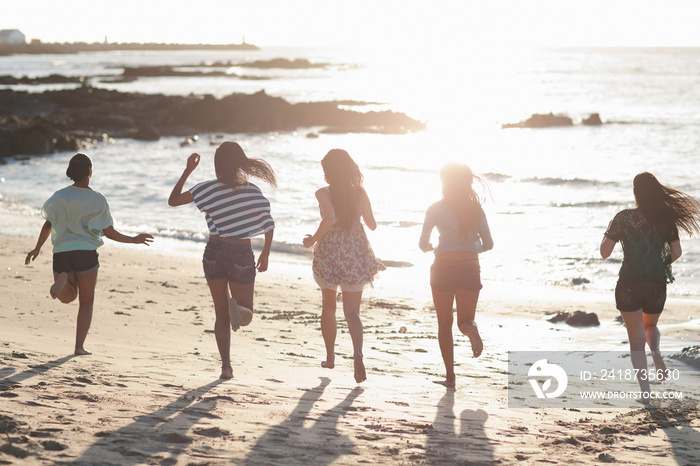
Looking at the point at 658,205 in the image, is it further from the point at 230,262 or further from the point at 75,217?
the point at 75,217

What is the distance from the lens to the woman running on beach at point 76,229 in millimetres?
5430

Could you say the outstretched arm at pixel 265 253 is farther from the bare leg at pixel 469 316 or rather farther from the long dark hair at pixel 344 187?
the bare leg at pixel 469 316

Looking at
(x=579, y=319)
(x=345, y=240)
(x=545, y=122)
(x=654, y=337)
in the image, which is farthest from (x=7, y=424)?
(x=545, y=122)

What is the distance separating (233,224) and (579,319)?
16.7 ft

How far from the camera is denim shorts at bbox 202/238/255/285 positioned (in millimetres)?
5188

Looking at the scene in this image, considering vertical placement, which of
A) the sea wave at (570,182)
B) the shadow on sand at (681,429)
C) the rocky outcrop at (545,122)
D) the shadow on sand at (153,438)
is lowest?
the shadow on sand at (153,438)

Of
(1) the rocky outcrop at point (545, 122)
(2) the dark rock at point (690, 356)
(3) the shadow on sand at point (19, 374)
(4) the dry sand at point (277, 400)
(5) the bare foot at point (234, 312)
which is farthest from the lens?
(1) the rocky outcrop at point (545, 122)

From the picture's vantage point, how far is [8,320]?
6910 millimetres

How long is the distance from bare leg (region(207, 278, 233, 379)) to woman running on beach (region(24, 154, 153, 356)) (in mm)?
613

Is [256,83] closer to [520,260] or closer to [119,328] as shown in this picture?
[520,260]

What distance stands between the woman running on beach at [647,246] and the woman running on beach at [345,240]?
1.67 meters

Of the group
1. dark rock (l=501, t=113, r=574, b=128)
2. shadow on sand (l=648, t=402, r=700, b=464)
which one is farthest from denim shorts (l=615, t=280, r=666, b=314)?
dark rock (l=501, t=113, r=574, b=128)

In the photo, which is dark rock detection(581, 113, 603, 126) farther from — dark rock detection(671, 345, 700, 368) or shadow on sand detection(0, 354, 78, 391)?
shadow on sand detection(0, 354, 78, 391)

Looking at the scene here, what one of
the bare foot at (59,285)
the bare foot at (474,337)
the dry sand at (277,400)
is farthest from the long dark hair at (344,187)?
the bare foot at (59,285)
